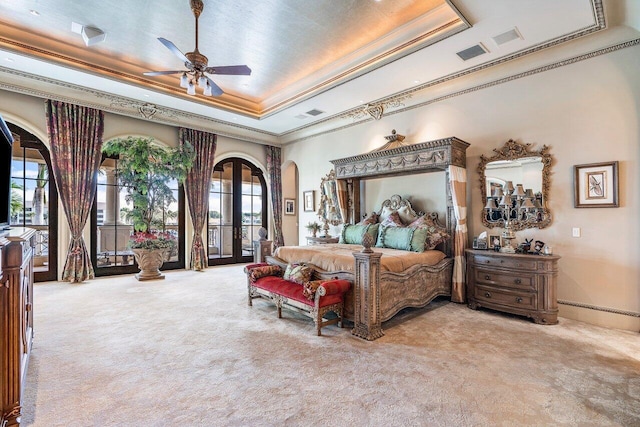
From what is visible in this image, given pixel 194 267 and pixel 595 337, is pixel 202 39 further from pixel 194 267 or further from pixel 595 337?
pixel 595 337

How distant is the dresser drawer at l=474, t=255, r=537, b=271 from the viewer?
393 centimetres

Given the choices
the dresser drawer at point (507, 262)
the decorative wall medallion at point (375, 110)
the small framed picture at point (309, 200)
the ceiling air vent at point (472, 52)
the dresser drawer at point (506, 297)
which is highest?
the ceiling air vent at point (472, 52)

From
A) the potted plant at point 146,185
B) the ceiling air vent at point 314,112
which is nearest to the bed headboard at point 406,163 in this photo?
the ceiling air vent at point 314,112

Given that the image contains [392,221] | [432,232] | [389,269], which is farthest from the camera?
[392,221]

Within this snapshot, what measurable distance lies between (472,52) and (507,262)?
115 inches

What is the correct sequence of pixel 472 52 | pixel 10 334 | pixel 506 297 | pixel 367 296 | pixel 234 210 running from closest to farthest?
pixel 10 334 → pixel 367 296 → pixel 506 297 → pixel 472 52 → pixel 234 210

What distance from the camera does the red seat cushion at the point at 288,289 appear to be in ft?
11.5

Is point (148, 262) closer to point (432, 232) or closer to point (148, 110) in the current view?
point (148, 110)

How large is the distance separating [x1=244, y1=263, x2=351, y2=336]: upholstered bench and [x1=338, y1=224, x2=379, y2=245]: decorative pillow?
6.06 feet

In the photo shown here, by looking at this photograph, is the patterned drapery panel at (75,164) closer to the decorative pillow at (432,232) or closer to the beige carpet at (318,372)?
the beige carpet at (318,372)

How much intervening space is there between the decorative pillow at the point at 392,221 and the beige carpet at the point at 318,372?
1765mm

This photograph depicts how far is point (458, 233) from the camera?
4742 mm

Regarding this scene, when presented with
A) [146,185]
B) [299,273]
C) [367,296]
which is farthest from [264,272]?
[146,185]

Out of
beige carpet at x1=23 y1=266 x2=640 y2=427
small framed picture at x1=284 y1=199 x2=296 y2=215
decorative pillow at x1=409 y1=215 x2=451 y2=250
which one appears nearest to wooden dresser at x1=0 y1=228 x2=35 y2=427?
beige carpet at x1=23 y1=266 x2=640 y2=427
